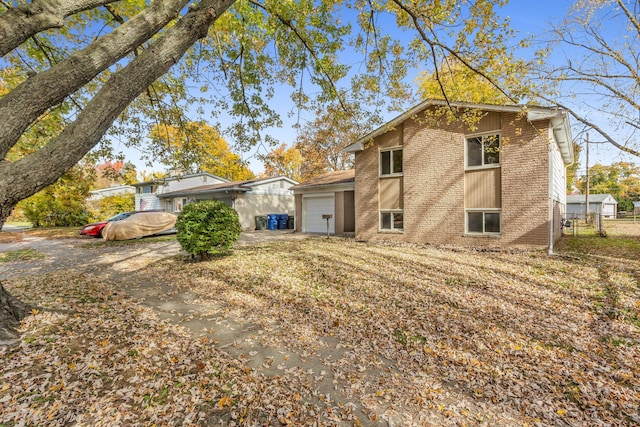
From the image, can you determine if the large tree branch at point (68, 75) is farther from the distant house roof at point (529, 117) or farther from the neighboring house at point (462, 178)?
the neighboring house at point (462, 178)

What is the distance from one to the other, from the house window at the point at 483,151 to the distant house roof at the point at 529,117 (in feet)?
3.36

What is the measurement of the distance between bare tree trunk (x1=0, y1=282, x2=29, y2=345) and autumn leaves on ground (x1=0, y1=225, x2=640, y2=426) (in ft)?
0.49

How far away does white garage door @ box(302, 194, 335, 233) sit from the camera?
1647 cm

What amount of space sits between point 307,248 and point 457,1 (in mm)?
8210

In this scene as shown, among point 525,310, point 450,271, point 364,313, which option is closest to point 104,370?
point 364,313

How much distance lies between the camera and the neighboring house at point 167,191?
2450cm

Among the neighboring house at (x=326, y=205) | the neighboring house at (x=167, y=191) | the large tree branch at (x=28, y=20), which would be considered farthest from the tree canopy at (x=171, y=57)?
the neighboring house at (x=167, y=191)

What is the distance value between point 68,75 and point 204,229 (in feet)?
19.0

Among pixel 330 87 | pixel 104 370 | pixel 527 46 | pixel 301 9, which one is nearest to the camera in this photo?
pixel 104 370

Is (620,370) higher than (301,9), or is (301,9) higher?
(301,9)

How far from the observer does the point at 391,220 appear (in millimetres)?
12914

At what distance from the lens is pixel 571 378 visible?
3113 mm

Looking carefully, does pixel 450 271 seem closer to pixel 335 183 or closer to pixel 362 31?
pixel 362 31

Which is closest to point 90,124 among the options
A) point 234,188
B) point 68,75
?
point 68,75
